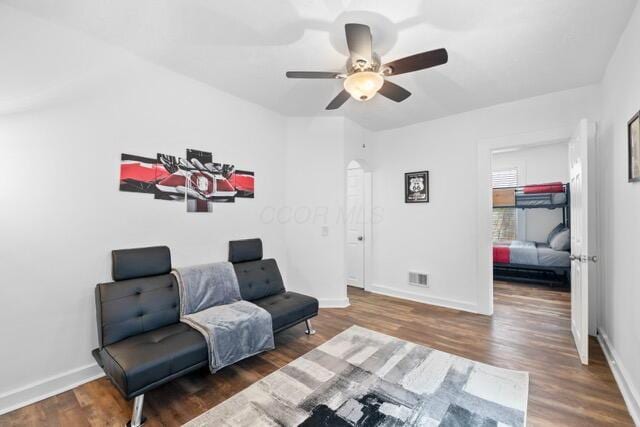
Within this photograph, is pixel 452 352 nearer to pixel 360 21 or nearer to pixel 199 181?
pixel 360 21

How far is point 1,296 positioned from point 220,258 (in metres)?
1.64

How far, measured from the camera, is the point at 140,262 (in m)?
2.40

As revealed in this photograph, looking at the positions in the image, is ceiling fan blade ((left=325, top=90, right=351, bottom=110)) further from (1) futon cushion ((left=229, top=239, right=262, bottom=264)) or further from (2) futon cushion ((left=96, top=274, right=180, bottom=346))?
(2) futon cushion ((left=96, top=274, right=180, bottom=346))

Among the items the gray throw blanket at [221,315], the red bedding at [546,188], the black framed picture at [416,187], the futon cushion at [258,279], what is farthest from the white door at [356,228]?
the red bedding at [546,188]

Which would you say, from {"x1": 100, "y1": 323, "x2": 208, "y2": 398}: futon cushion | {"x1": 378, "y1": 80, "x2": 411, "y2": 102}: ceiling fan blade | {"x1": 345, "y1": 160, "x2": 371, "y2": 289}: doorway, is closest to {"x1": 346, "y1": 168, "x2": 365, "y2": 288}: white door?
{"x1": 345, "y1": 160, "x2": 371, "y2": 289}: doorway

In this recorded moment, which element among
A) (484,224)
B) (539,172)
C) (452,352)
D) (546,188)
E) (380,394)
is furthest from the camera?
(539,172)

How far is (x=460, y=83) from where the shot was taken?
293cm

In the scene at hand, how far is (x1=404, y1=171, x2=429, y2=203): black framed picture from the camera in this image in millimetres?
4129

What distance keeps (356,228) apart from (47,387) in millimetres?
4080

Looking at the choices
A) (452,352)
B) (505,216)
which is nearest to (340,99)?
(452,352)

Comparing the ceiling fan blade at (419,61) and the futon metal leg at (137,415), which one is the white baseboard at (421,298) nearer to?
the ceiling fan blade at (419,61)

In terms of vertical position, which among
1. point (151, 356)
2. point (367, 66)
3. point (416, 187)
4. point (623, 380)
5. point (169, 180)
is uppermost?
point (367, 66)

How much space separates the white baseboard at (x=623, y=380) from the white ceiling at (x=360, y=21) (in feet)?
A: 8.36

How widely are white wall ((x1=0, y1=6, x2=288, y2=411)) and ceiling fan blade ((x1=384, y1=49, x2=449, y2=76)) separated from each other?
2095mm
